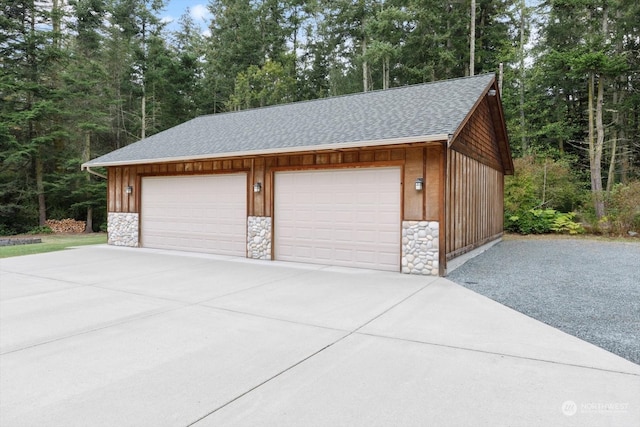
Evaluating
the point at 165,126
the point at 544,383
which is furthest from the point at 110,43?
the point at 544,383

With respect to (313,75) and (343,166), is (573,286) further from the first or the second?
(313,75)

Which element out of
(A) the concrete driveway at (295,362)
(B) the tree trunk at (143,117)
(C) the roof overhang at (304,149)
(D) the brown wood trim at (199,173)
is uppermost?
(B) the tree trunk at (143,117)

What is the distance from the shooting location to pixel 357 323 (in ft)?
13.2

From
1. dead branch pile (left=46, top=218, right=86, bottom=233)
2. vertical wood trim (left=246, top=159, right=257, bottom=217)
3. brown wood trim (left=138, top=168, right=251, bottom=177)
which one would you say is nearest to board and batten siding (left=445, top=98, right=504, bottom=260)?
vertical wood trim (left=246, top=159, right=257, bottom=217)

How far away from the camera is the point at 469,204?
28.4 ft

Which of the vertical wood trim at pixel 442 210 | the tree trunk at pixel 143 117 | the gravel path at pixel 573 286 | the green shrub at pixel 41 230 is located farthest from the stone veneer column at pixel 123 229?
the tree trunk at pixel 143 117

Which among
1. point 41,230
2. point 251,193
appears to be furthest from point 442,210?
point 41,230

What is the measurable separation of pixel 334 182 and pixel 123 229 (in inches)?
284

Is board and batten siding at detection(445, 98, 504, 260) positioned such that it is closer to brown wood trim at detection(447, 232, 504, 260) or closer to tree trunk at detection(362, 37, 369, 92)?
brown wood trim at detection(447, 232, 504, 260)

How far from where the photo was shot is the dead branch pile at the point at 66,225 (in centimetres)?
Answer: 1827

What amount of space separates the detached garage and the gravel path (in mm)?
817

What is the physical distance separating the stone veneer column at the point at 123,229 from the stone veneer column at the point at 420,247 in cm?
810

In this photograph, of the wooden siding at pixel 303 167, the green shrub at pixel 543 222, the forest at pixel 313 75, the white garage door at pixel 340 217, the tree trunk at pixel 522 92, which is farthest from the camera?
the tree trunk at pixel 522 92

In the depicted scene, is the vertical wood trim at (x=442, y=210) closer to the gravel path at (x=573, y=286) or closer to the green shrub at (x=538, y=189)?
the gravel path at (x=573, y=286)
